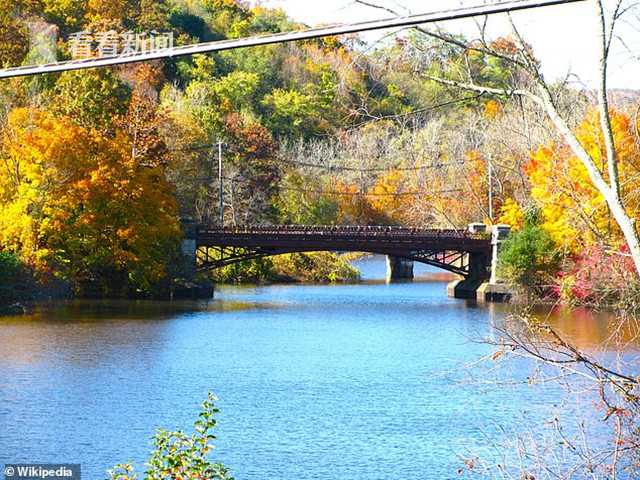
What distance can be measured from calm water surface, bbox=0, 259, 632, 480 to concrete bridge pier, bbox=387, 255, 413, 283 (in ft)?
97.8

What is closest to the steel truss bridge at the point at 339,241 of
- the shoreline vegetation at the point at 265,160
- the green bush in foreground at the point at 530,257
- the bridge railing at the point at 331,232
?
the bridge railing at the point at 331,232

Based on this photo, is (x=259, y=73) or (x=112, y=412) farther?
(x=259, y=73)

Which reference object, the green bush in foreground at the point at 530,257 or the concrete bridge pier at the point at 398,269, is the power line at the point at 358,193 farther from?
the green bush in foreground at the point at 530,257

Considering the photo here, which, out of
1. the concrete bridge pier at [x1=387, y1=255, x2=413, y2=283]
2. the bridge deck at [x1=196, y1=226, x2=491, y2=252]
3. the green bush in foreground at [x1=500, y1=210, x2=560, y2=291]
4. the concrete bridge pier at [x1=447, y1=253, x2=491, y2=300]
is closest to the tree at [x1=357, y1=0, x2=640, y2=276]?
the green bush in foreground at [x1=500, y1=210, x2=560, y2=291]

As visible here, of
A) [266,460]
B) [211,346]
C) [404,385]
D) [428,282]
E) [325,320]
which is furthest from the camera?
[428,282]

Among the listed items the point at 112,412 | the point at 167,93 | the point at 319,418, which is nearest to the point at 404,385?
the point at 319,418

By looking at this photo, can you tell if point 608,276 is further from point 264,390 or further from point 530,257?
point 530,257

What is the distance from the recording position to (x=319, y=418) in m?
25.1

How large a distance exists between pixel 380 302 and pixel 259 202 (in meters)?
23.4

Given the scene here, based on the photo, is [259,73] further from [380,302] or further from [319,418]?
[319,418]

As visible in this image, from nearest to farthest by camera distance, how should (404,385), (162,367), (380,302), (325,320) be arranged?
(404,385) → (162,367) → (325,320) → (380,302)

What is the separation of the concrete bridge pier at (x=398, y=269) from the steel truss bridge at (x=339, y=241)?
16406 millimetres

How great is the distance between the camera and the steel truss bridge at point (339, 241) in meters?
56.9

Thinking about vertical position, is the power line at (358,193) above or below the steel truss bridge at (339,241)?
above
